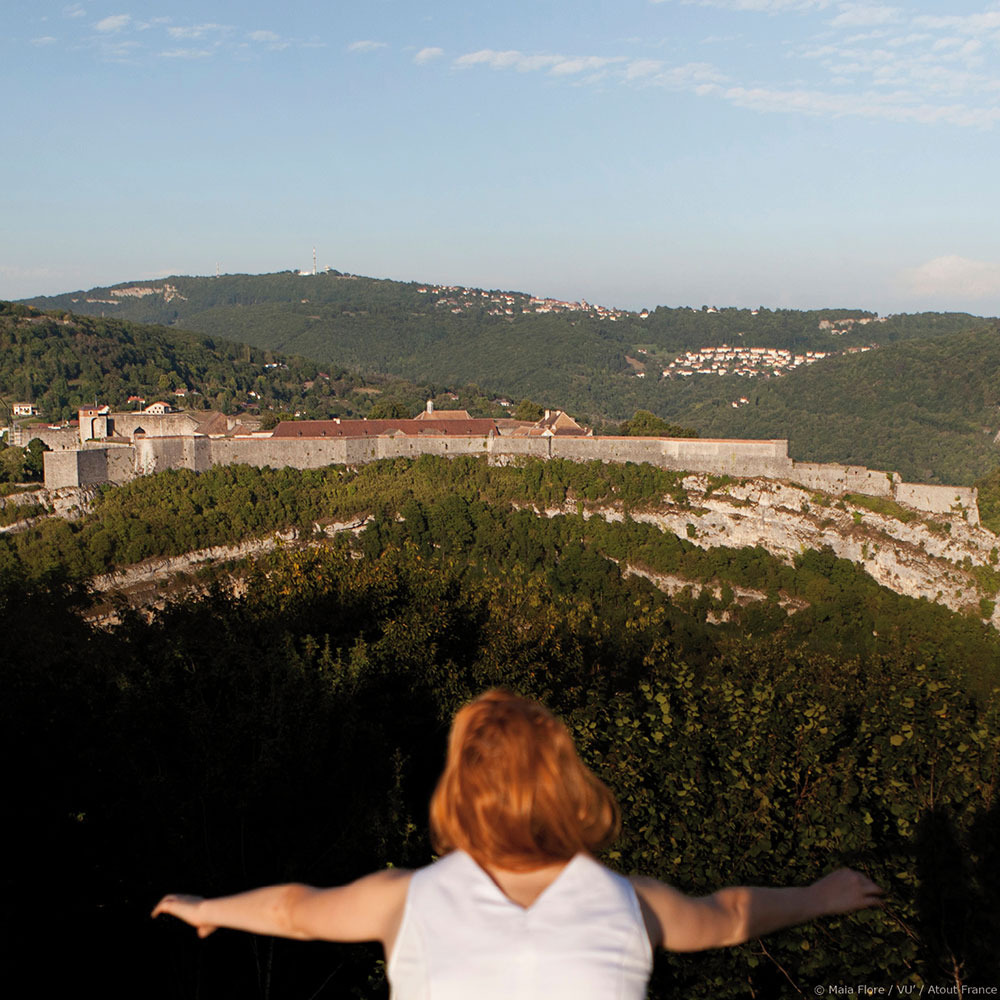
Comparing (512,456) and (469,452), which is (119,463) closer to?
(469,452)

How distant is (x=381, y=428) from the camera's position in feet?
133

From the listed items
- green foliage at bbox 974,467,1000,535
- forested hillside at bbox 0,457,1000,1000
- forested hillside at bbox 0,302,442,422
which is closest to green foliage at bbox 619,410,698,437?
green foliage at bbox 974,467,1000,535

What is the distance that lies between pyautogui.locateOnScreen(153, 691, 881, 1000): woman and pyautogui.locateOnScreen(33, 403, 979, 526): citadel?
35070 mm

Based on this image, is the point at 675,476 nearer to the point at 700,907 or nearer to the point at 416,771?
the point at 416,771

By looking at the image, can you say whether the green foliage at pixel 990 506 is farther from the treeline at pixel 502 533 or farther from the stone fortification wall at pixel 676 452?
the stone fortification wall at pixel 676 452

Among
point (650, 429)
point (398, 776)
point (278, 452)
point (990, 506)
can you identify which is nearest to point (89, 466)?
point (278, 452)

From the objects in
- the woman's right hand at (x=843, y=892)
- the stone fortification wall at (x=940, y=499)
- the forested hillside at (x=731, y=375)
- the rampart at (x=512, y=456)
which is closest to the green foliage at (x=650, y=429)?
the rampart at (x=512, y=456)

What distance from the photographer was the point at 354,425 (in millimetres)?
40250

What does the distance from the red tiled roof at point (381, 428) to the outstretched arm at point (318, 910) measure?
120 feet

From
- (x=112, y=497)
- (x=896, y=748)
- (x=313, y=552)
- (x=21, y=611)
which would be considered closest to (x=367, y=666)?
(x=896, y=748)

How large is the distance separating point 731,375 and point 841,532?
376ft

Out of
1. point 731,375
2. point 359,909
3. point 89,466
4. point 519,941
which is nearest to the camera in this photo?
point 519,941

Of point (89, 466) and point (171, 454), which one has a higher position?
point (171, 454)

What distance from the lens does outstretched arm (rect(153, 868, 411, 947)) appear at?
210 cm
